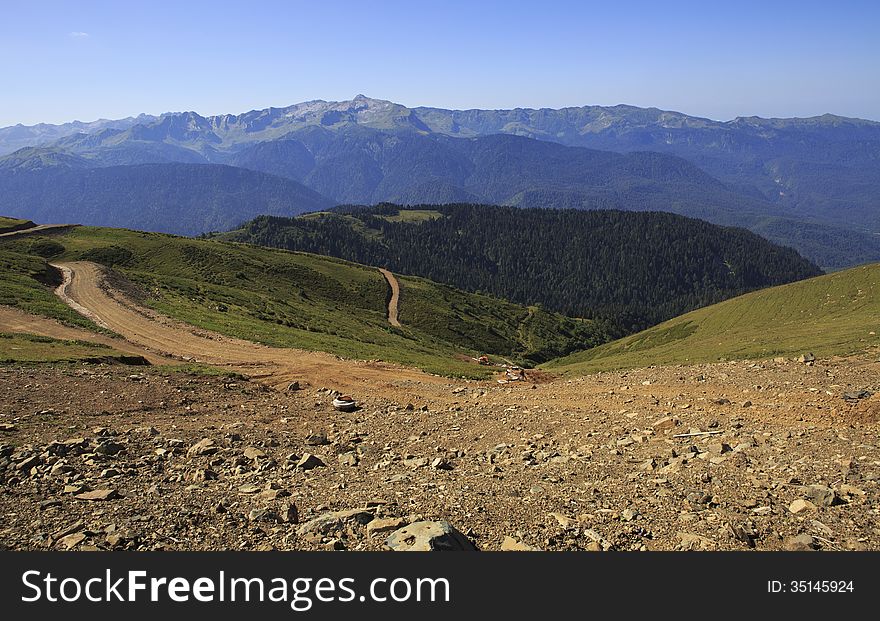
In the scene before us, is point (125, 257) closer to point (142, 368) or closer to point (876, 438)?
point (142, 368)

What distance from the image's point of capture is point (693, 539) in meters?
10.3

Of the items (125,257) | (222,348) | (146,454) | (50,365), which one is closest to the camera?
(146,454)

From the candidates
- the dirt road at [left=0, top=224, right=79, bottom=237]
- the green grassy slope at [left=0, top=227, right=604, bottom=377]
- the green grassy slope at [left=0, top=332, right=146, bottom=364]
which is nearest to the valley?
the green grassy slope at [left=0, top=332, right=146, bottom=364]

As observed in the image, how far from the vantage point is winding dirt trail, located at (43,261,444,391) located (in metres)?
28.8

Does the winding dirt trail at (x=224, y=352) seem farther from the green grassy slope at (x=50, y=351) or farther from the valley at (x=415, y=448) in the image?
the green grassy slope at (x=50, y=351)

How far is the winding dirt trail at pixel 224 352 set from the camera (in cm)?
2880

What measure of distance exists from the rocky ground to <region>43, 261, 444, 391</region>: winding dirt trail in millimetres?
4482

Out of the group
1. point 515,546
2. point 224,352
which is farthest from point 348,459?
point 224,352

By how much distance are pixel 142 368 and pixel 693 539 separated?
26.5m

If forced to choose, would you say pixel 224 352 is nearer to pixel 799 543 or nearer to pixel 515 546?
pixel 515 546

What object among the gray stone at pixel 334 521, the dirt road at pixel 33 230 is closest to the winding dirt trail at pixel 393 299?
the dirt road at pixel 33 230

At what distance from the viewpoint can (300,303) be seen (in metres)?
76.4
